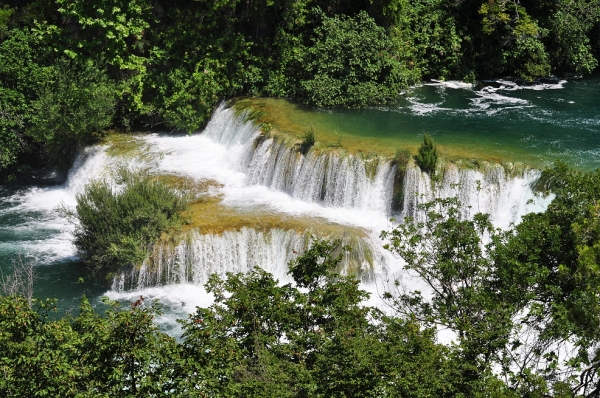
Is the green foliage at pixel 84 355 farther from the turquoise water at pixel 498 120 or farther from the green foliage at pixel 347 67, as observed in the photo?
the green foliage at pixel 347 67

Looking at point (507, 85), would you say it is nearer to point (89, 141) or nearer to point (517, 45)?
point (517, 45)

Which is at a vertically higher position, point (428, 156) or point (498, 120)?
point (498, 120)

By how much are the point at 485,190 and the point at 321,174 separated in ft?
13.9

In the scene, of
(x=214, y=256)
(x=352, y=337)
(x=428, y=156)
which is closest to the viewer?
(x=352, y=337)

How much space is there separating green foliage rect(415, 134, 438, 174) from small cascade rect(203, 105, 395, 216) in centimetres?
82

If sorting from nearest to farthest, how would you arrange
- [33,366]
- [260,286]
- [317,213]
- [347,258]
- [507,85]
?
[33,366] → [260,286] → [347,258] → [317,213] → [507,85]

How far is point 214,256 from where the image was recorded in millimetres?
18500

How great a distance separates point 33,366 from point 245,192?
38.5ft

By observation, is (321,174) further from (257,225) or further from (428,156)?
(428,156)

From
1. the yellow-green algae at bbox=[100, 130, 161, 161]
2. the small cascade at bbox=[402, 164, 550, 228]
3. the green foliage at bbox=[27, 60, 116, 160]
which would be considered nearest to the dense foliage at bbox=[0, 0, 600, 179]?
the green foliage at bbox=[27, 60, 116, 160]

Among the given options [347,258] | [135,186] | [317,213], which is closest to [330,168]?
[317,213]

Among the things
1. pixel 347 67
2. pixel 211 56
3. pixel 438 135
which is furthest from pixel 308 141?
pixel 211 56

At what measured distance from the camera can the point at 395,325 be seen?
11.4 m

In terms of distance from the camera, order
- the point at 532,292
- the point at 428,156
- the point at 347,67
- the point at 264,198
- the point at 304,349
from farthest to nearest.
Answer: the point at 347,67 → the point at 264,198 → the point at 428,156 → the point at 304,349 → the point at 532,292
